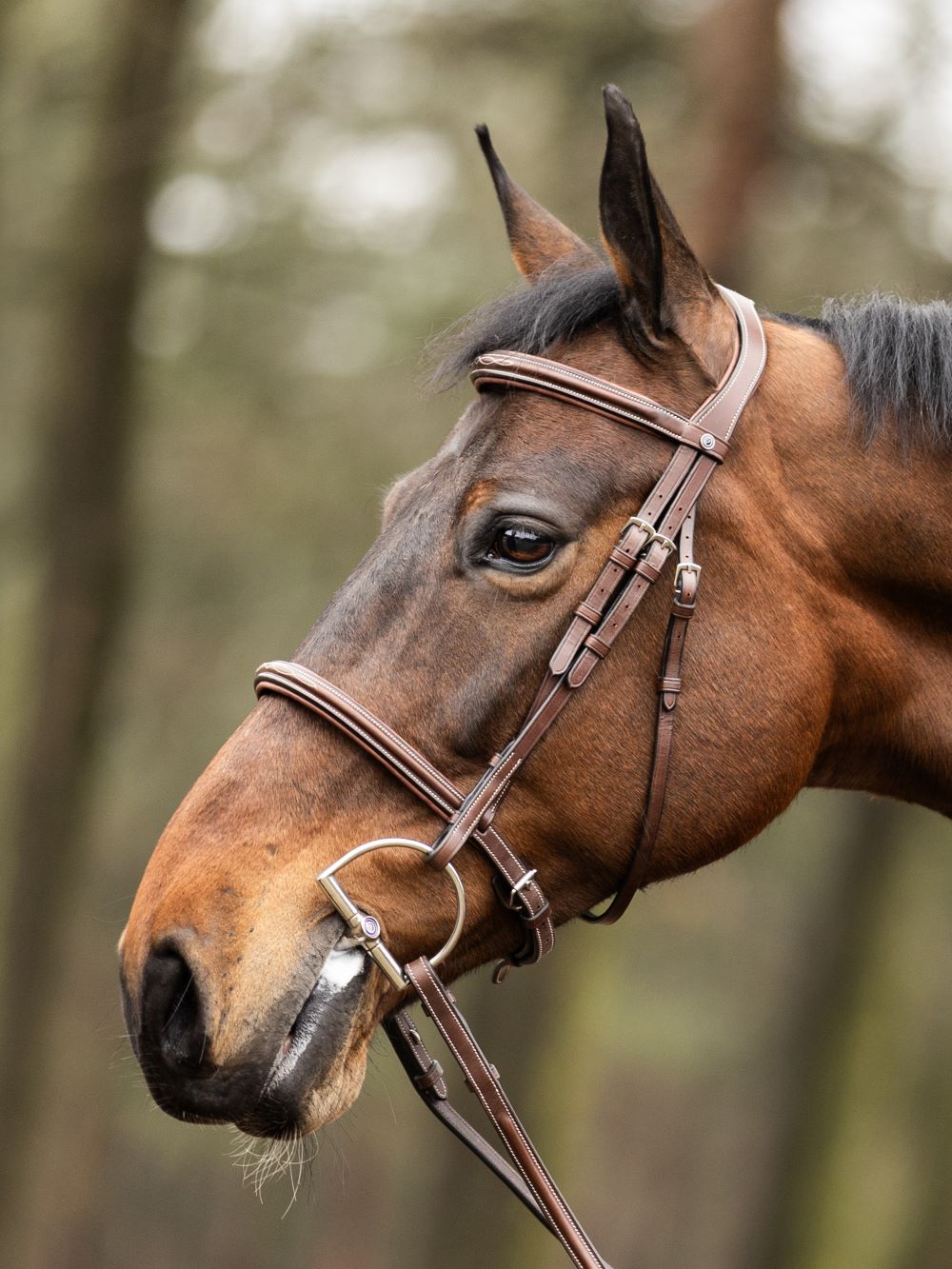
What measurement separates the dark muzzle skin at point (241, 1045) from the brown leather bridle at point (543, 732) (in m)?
0.16

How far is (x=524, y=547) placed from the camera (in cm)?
312

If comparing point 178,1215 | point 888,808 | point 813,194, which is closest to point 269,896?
point 813,194

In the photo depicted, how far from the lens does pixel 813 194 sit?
387 inches

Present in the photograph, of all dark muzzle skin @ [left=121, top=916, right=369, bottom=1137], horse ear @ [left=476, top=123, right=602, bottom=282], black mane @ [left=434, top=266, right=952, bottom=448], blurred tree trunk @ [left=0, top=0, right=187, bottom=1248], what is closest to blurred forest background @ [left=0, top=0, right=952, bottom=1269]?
blurred tree trunk @ [left=0, top=0, right=187, bottom=1248]

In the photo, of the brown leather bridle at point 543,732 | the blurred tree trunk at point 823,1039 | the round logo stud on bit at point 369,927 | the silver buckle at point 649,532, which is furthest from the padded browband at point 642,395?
the blurred tree trunk at point 823,1039

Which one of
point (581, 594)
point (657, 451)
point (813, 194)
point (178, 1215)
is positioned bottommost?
point (178, 1215)

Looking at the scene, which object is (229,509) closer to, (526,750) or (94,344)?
(94,344)

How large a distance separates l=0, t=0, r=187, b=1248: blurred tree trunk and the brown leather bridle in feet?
21.6

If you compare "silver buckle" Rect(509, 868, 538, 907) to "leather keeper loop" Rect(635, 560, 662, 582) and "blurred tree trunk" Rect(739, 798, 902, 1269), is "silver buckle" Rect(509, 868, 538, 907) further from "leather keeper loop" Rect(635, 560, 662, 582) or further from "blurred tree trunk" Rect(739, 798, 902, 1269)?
"blurred tree trunk" Rect(739, 798, 902, 1269)

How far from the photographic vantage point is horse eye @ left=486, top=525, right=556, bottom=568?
3125mm

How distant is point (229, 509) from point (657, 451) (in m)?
10.4

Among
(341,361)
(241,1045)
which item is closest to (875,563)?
(241,1045)

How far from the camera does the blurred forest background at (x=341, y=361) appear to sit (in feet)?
30.1

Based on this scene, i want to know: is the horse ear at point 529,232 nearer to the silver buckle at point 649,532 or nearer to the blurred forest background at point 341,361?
the silver buckle at point 649,532
